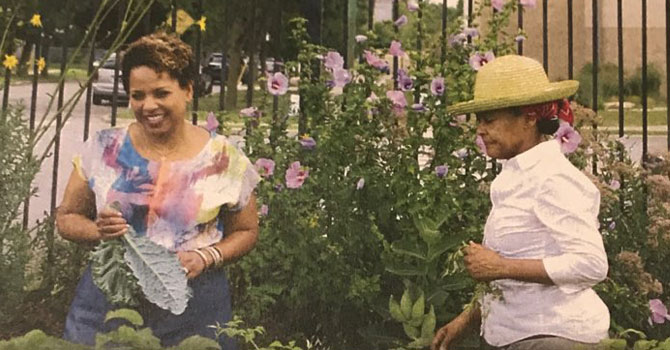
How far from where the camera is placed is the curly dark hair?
8.33ft

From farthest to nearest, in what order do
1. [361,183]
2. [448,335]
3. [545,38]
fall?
1. [545,38]
2. [361,183]
3. [448,335]

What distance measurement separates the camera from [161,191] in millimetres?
2500

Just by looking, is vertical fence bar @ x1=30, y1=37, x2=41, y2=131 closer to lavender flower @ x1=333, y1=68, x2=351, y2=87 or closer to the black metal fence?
the black metal fence

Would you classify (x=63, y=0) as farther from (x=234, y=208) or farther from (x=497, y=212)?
(x=497, y=212)

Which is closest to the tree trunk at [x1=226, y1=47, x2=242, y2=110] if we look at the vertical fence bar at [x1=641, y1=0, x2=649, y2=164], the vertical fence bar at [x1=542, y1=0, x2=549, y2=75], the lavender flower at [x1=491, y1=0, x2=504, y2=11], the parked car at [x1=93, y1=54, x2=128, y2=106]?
the parked car at [x1=93, y1=54, x2=128, y2=106]

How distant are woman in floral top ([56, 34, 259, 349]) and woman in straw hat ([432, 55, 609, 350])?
2.14ft

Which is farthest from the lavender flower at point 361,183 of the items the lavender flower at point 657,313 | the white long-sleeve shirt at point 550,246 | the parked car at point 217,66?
the lavender flower at point 657,313

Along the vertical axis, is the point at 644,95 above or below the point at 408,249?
above

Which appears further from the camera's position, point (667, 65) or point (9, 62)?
point (667, 65)

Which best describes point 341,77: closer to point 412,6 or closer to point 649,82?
point 412,6

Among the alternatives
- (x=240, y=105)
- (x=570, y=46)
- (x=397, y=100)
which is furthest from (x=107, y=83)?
(x=570, y=46)

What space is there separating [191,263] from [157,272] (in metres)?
0.09

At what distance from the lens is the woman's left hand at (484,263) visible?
2240 mm

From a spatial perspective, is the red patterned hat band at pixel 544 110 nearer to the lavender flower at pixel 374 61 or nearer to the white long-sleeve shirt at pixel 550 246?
the white long-sleeve shirt at pixel 550 246
